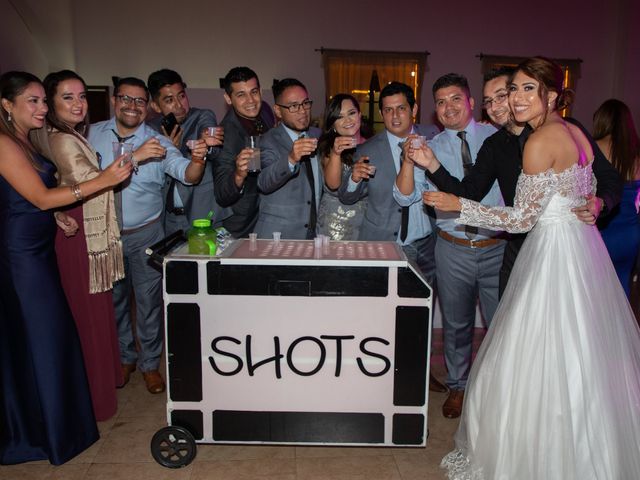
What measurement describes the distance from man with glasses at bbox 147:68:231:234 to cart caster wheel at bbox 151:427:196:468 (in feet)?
4.34

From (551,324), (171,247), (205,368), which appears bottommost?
(205,368)

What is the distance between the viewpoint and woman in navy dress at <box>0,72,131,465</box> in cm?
234

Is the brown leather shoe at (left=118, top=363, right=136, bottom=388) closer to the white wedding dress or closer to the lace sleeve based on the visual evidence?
the white wedding dress

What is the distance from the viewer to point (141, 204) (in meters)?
3.13

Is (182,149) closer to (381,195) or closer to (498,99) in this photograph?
(381,195)

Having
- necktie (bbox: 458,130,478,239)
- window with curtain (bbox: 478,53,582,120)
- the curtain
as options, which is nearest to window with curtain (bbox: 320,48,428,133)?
the curtain

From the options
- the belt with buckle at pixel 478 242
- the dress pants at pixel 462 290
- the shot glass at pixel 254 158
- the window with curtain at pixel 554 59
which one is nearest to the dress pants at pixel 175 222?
the shot glass at pixel 254 158

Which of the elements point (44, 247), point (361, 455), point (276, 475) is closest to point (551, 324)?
point (361, 455)

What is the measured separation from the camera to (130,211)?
3105mm

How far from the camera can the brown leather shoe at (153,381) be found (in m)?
3.26

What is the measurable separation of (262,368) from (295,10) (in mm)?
9272

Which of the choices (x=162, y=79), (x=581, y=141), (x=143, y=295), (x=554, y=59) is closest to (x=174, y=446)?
(x=143, y=295)

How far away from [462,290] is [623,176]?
1.60m

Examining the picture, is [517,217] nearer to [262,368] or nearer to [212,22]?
[262,368]
